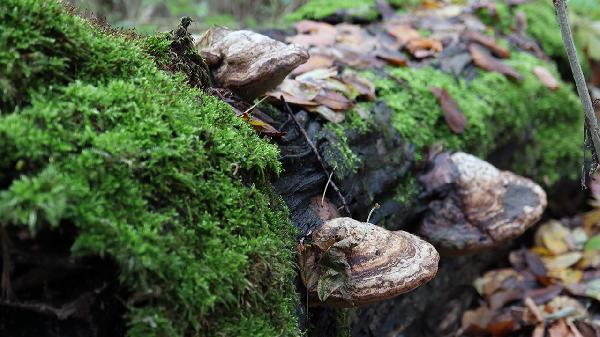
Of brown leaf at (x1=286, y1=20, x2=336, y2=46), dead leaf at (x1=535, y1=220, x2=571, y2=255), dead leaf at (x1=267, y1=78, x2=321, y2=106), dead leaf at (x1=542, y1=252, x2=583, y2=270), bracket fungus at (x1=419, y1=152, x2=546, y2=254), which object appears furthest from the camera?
dead leaf at (x1=535, y1=220, x2=571, y2=255)

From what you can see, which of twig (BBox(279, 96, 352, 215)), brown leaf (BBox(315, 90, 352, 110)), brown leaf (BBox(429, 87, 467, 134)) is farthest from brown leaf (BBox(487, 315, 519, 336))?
brown leaf (BBox(315, 90, 352, 110))

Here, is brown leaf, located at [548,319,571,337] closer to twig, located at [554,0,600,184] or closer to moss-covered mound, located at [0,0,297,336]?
twig, located at [554,0,600,184]

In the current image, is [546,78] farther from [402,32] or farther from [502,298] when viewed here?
[502,298]

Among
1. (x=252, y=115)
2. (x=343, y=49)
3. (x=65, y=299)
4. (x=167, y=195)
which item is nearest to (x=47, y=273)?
(x=65, y=299)

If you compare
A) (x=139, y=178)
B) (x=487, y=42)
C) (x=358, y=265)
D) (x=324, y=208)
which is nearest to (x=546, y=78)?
(x=487, y=42)

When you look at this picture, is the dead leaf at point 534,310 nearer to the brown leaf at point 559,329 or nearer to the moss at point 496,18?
the brown leaf at point 559,329

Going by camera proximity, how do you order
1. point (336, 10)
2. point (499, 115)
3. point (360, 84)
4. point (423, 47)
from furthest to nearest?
point (336, 10), point (423, 47), point (499, 115), point (360, 84)

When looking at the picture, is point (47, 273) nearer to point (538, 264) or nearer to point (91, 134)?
point (91, 134)
